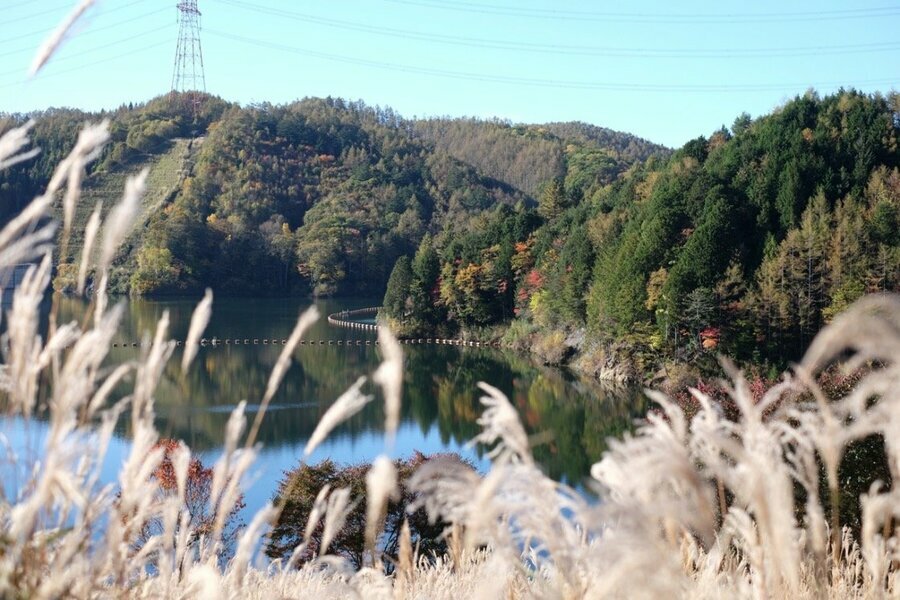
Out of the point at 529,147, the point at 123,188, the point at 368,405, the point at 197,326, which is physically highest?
the point at 529,147

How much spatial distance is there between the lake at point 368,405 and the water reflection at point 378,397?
0.03 metres

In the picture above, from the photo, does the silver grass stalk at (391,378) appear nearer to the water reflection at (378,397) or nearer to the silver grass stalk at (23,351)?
the silver grass stalk at (23,351)

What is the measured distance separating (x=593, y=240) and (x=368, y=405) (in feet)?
35.5

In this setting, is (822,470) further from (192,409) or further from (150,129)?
(150,129)

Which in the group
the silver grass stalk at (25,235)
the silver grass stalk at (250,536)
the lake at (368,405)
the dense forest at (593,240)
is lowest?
the lake at (368,405)

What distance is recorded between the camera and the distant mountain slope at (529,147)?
262 ft

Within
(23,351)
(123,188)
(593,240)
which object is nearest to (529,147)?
(123,188)

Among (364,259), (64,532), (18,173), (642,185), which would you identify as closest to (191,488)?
(64,532)

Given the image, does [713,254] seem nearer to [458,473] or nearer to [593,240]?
[593,240]

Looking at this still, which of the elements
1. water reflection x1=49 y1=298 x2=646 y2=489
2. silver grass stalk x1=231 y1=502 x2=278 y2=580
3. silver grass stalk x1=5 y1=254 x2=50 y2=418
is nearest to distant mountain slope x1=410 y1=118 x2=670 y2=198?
water reflection x1=49 y1=298 x2=646 y2=489

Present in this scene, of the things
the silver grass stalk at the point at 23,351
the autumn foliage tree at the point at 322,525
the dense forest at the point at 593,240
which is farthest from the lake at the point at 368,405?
the silver grass stalk at the point at 23,351

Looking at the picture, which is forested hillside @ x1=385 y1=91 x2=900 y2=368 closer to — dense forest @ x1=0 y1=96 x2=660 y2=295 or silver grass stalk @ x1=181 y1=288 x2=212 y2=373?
dense forest @ x1=0 y1=96 x2=660 y2=295

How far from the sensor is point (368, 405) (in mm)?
20734

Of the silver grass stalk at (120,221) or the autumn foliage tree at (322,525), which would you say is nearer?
the silver grass stalk at (120,221)
